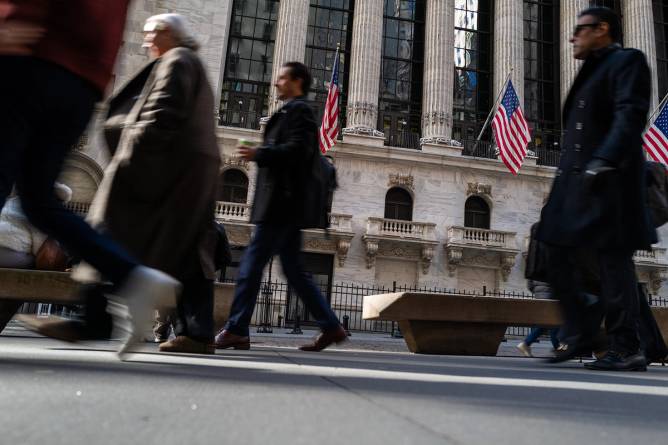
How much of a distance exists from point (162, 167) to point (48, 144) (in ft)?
2.52

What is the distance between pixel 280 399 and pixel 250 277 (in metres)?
2.46

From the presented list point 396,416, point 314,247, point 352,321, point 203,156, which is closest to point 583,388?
point 396,416

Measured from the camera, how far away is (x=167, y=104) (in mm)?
2750

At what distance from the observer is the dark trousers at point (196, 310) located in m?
3.51

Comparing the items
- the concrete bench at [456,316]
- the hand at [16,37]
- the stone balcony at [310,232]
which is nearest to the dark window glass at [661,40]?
the stone balcony at [310,232]

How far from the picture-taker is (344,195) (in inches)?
885

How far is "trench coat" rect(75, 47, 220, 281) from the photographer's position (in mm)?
2729

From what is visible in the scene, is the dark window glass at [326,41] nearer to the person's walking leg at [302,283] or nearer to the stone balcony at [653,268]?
the stone balcony at [653,268]

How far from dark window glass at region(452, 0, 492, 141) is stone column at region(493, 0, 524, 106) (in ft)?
3.74

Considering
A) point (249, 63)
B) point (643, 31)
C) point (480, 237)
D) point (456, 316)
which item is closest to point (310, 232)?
point (480, 237)

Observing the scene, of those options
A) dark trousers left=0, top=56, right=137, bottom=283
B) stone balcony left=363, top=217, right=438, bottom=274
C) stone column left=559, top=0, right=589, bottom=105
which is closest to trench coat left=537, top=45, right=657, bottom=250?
dark trousers left=0, top=56, right=137, bottom=283

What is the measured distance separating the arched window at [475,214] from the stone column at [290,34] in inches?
378

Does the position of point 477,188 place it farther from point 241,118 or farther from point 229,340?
point 229,340

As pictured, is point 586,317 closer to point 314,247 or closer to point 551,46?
point 314,247
